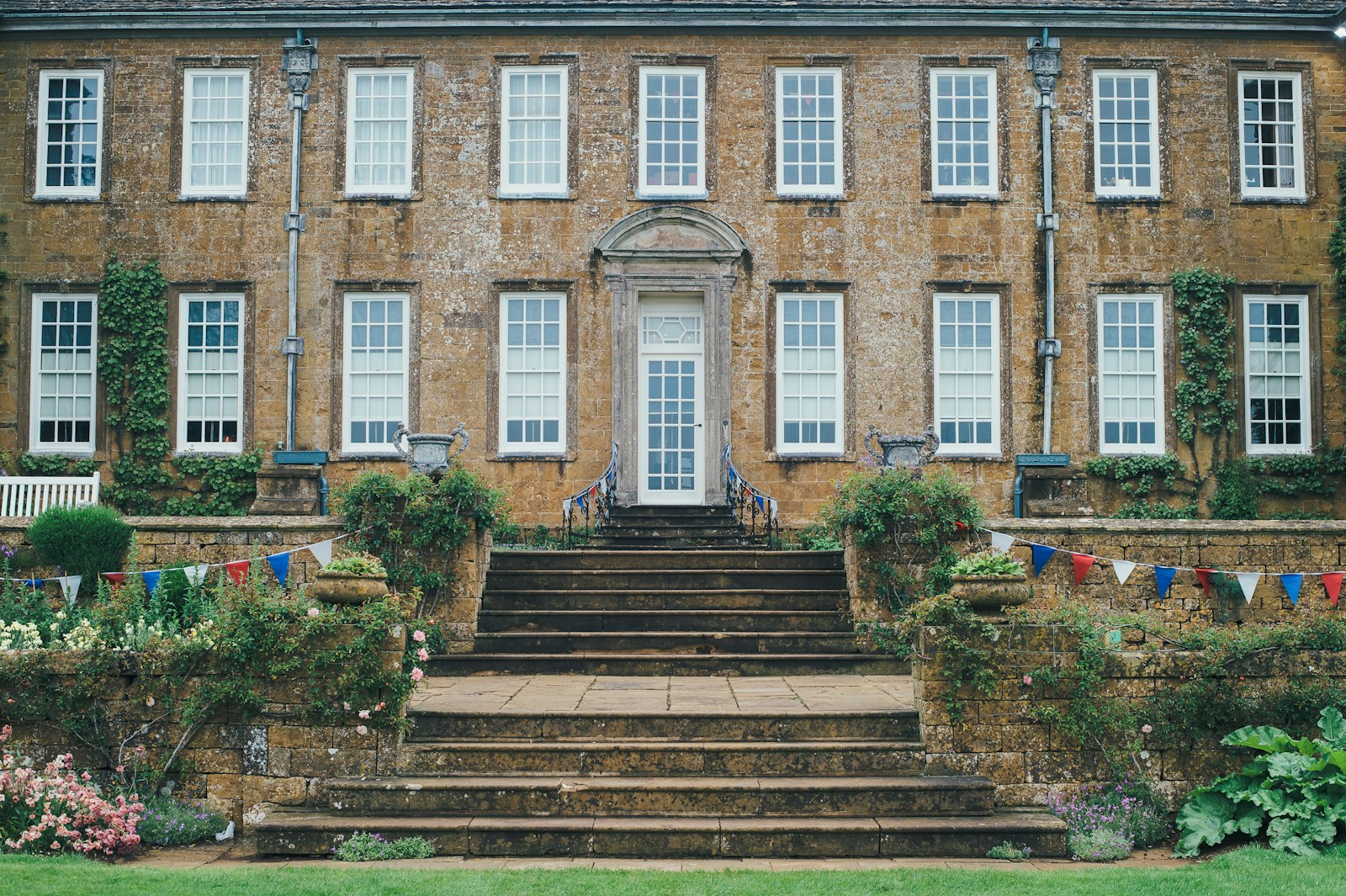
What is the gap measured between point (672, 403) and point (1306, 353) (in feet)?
29.0

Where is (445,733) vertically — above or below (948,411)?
below

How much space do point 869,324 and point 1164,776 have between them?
30.3 ft

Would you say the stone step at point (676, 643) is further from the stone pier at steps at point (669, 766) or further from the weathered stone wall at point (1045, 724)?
the weathered stone wall at point (1045, 724)

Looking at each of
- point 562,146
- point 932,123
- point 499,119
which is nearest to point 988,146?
point 932,123

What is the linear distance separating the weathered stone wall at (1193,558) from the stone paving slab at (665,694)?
2.63m

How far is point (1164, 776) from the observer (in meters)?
8.47

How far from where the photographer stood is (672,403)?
16781 millimetres

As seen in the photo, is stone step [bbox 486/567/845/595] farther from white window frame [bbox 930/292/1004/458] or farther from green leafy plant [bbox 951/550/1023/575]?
white window frame [bbox 930/292/1004/458]

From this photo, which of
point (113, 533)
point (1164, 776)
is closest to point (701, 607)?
point (1164, 776)

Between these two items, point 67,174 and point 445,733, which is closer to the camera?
point 445,733

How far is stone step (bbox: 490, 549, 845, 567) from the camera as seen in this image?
12969 mm

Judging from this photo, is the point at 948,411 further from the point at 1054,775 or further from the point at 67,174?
the point at 67,174

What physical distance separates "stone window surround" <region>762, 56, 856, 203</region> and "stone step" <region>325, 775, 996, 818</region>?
1053 cm

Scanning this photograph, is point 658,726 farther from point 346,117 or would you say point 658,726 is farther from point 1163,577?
point 346,117
